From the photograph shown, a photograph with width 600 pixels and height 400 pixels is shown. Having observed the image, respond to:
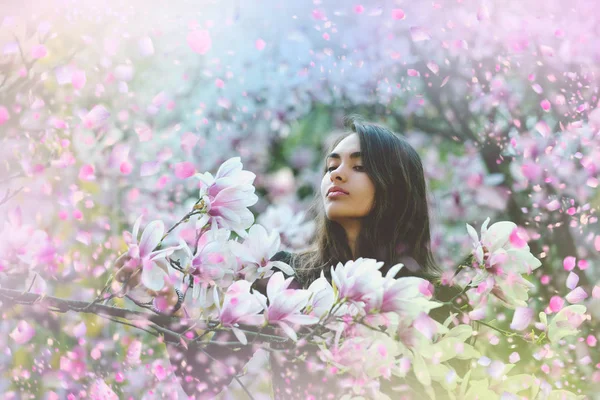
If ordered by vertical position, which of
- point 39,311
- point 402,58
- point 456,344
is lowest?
point 39,311

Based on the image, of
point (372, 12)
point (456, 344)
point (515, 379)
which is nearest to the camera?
point (456, 344)

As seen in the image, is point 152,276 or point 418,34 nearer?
point 152,276

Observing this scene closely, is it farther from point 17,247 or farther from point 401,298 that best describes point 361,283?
point 17,247

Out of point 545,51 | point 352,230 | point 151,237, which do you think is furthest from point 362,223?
point 545,51

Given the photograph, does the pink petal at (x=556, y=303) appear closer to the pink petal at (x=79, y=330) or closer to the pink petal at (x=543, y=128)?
the pink petal at (x=543, y=128)

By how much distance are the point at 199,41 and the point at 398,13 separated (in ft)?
0.87

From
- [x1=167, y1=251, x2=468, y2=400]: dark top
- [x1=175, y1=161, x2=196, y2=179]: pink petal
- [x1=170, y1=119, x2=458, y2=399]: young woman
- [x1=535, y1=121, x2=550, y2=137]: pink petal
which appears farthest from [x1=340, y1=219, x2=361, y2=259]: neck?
[x1=535, y1=121, x2=550, y2=137]: pink petal

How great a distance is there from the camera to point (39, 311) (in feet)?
2.04

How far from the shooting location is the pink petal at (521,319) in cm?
66

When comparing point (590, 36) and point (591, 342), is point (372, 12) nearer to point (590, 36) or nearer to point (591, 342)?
point (590, 36)

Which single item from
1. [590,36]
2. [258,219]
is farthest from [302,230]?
[590,36]

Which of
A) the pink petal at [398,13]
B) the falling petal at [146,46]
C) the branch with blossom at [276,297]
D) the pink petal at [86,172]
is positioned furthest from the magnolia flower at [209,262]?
the pink petal at [398,13]

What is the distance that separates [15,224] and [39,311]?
167 mm

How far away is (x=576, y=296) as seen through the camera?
0.71 meters
